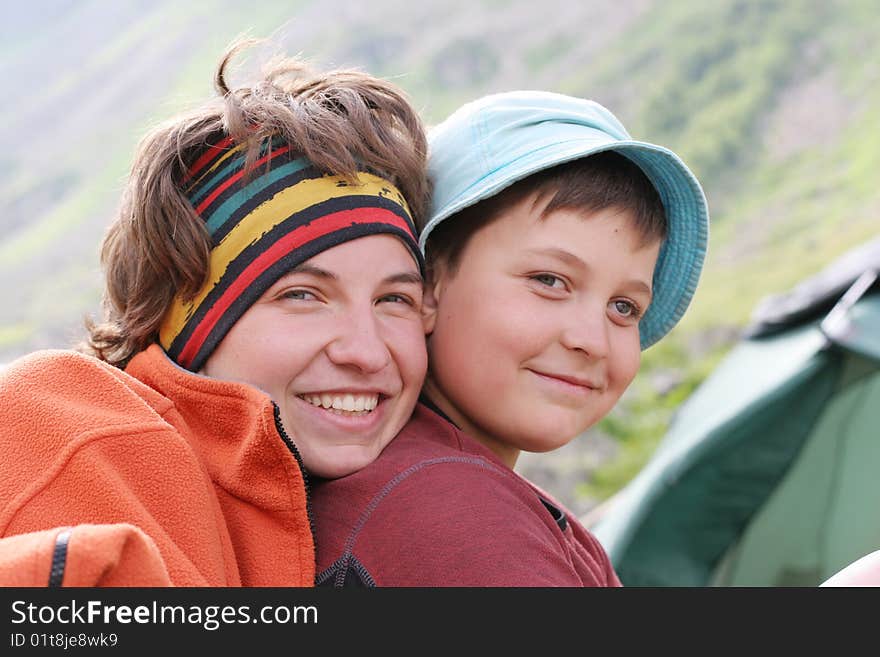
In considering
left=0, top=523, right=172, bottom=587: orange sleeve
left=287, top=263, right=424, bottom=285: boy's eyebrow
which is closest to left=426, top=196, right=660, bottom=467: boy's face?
left=287, top=263, right=424, bottom=285: boy's eyebrow

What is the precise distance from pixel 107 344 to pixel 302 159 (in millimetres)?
473

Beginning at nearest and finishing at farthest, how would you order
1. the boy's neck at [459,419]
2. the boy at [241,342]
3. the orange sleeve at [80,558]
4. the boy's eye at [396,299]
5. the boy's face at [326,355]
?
1. the orange sleeve at [80,558]
2. the boy at [241,342]
3. the boy's face at [326,355]
4. the boy's eye at [396,299]
5. the boy's neck at [459,419]

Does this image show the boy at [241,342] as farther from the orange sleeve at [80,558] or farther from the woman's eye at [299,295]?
the orange sleeve at [80,558]

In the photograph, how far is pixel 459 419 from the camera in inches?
68.0

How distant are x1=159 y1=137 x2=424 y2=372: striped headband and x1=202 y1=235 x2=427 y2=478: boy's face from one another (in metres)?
0.02

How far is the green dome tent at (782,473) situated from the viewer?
2957 mm

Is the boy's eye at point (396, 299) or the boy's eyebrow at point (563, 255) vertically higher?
the boy's eyebrow at point (563, 255)

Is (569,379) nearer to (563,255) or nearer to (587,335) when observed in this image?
(587,335)

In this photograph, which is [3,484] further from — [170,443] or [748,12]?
[748,12]

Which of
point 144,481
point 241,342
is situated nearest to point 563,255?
point 241,342

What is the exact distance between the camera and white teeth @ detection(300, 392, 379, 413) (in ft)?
5.01

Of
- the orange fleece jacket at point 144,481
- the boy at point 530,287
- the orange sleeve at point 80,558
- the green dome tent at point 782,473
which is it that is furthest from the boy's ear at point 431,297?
the green dome tent at point 782,473

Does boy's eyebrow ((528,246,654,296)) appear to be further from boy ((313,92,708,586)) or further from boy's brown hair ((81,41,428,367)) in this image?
boy's brown hair ((81,41,428,367))
